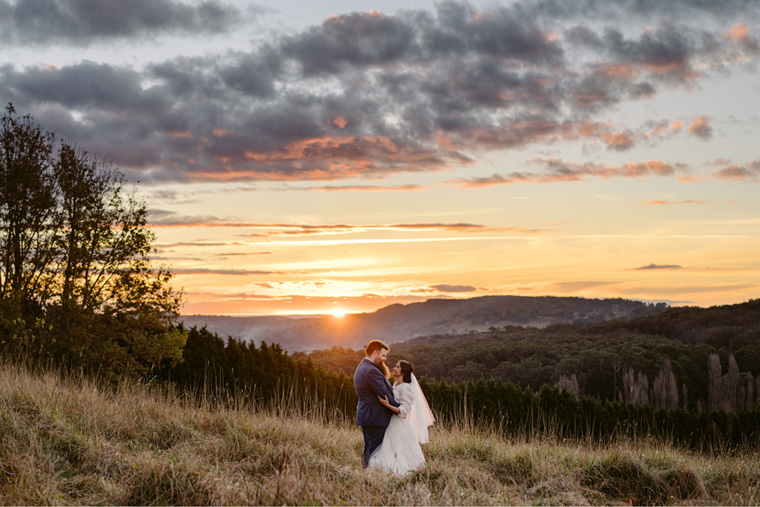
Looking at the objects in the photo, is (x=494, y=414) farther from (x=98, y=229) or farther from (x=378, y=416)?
(x=98, y=229)

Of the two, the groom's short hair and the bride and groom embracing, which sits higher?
the groom's short hair

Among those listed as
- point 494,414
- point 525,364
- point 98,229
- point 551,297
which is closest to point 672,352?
point 525,364

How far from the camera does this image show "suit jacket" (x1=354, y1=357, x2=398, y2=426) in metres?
7.80

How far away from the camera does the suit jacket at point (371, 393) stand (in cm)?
780

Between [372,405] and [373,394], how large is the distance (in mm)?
151

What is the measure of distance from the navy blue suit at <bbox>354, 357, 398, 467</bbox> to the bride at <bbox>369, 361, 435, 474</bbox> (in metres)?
0.08

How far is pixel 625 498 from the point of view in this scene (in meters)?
7.16

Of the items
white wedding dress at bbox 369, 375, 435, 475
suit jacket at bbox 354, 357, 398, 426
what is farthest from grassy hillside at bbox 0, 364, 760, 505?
suit jacket at bbox 354, 357, 398, 426

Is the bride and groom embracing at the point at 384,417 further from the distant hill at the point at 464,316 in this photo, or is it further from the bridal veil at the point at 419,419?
the distant hill at the point at 464,316

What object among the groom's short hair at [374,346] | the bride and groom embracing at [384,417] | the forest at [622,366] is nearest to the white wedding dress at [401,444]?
the bride and groom embracing at [384,417]

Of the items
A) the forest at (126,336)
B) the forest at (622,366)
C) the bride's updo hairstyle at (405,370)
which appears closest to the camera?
the bride's updo hairstyle at (405,370)

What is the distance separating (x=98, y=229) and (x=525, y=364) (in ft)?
183

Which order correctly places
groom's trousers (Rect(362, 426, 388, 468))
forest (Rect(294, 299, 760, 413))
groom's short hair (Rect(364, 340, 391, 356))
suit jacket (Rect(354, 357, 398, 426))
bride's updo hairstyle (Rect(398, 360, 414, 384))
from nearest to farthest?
1. suit jacket (Rect(354, 357, 398, 426))
2. groom's short hair (Rect(364, 340, 391, 356))
3. groom's trousers (Rect(362, 426, 388, 468))
4. bride's updo hairstyle (Rect(398, 360, 414, 384))
5. forest (Rect(294, 299, 760, 413))

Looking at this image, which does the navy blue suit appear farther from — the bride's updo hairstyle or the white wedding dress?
the bride's updo hairstyle
